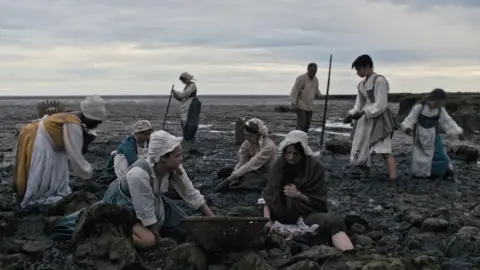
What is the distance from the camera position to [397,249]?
666 cm

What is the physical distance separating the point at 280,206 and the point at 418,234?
1.57 meters

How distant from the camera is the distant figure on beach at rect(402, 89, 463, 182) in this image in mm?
10203

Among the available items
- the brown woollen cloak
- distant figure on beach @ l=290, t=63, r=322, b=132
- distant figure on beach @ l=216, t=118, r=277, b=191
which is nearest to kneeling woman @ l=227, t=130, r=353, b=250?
the brown woollen cloak

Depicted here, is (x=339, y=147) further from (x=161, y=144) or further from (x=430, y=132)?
(x=161, y=144)

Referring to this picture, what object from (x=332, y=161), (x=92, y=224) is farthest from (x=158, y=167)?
(x=332, y=161)

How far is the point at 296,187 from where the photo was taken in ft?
22.0

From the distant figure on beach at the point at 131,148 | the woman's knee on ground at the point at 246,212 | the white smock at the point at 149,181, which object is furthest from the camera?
the distant figure on beach at the point at 131,148

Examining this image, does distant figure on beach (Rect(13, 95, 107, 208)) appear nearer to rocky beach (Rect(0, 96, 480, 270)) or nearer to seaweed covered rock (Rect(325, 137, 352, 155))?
rocky beach (Rect(0, 96, 480, 270))

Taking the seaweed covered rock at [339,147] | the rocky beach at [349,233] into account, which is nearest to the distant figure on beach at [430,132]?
the rocky beach at [349,233]

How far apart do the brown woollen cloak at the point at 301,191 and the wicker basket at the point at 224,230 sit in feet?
3.05

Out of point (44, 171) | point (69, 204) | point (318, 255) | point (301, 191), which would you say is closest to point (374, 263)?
point (318, 255)

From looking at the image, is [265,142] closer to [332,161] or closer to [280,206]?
[280,206]

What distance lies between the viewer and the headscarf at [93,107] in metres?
7.43

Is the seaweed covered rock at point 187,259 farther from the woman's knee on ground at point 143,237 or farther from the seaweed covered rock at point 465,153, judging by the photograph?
the seaweed covered rock at point 465,153
